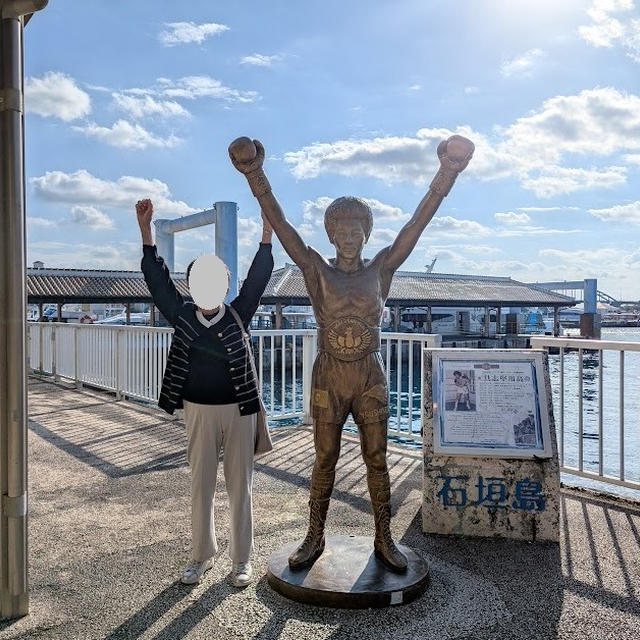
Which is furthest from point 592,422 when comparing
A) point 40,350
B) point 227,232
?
point 40,350

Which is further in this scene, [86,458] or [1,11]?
[86,458]

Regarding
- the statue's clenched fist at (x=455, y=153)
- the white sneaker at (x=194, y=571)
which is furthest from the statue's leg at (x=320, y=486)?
the statue's clenched fist at (x=455, y=153)

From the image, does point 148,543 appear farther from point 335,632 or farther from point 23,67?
point 23,67

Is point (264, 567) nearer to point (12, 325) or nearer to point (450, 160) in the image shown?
point (12, 325)

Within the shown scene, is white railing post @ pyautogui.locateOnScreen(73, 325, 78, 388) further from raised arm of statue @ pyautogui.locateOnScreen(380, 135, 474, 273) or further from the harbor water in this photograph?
raised arm of statue @ pyautogui.locateOnScreen(380, 135, 474, 273)

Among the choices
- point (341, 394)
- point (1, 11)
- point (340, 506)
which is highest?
point (1, 11)

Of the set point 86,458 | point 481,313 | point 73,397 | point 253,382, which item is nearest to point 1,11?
point 253,382

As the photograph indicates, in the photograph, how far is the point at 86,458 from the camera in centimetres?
525

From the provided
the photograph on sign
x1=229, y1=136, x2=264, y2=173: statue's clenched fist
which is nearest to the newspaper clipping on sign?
the photograph on sign

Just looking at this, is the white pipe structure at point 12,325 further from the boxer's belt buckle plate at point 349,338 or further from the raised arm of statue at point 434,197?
the raised arm of statue at point 434,197

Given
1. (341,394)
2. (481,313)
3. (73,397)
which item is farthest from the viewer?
(481,313)

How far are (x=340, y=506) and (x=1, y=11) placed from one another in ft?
10.9

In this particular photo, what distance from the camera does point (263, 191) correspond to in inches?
115

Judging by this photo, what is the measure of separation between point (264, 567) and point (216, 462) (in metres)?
0.65
